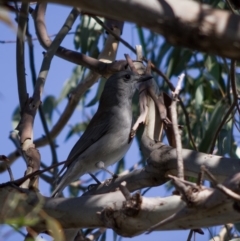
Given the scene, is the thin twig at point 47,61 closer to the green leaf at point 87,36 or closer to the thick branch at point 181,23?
the green leaf at point 87,36

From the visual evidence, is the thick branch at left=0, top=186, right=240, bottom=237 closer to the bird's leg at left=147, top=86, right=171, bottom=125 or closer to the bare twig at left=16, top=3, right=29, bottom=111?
the bird's leg at left=147, top=86, right=171, bottom=125

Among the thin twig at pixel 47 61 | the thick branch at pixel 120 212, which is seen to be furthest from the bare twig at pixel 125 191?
the thin twig at pixel 47 61

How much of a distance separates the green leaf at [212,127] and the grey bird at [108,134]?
492 millimetres

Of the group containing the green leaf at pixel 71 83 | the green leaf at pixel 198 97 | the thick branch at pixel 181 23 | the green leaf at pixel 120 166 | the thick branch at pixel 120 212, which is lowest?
the thick branch at pixel 120 212

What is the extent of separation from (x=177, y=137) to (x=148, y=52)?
2.97 metres

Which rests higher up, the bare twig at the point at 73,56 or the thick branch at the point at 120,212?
the bare twig at the point at 73,56

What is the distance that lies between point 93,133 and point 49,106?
4.16ft

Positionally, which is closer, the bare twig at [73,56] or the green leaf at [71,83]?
the bare twig at [73,56]

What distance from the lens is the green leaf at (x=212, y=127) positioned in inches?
143

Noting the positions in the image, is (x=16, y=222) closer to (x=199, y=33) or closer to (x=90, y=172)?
(x=199, y=33)

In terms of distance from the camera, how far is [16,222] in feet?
3.81

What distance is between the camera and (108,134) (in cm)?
423

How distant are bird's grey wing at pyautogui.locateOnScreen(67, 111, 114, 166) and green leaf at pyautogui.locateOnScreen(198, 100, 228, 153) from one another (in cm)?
68

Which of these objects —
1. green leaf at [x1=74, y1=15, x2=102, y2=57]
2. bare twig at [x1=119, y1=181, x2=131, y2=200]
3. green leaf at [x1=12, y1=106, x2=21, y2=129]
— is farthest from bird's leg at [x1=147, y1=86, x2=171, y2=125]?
green leaf at [x1=12, y1=106, x2=21, y2=129]
